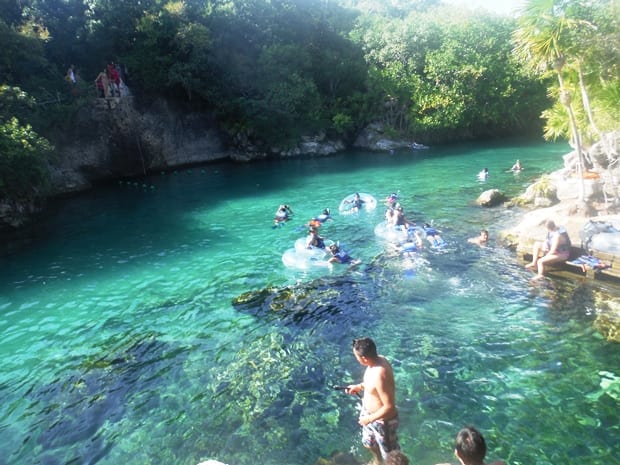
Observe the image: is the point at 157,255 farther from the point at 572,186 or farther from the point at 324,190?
the point at 572,186

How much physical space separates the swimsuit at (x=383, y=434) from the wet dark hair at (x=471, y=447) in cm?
137

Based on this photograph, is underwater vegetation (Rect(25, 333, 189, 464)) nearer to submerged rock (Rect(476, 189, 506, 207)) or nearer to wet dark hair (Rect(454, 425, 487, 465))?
wet dark hair (Rect(454, 425, 487, 465))

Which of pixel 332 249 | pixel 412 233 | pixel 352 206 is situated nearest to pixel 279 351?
pixel 332 249

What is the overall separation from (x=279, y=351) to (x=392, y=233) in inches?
345

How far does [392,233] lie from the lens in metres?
16.9

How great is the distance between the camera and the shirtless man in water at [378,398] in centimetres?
534

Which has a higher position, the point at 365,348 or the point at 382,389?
the point at 365,348

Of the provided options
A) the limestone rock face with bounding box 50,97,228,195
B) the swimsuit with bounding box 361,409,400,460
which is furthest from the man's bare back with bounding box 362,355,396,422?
the limestone rock face with bounding box 50,97,228,195

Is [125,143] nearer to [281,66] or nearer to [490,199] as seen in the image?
[281,66]

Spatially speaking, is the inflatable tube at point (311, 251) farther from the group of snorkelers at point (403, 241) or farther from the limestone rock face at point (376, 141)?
the limestone rock face at point (376, 141)

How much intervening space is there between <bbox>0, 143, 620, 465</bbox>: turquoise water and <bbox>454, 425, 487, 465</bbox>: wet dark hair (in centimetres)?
244

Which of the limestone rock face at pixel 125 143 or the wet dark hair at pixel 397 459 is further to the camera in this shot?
the limestone rock face at pixel 125 143

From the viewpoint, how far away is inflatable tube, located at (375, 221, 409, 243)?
16.5 metres

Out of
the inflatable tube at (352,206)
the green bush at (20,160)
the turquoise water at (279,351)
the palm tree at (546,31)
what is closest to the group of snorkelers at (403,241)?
the turquoise water at (279,351)
